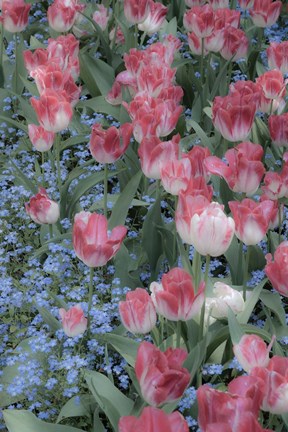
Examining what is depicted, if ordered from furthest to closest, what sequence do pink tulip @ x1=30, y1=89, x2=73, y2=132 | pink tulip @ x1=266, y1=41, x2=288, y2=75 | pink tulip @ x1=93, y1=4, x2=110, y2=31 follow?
pink tulip @ x1=93, y1=4, x2=110, y2=31 < pink tulip @ x1=266, y1=41, x2=288, y2=75 < pink tulip @ x1=30, y1=89, x2=73, y2=132

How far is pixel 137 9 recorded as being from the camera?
3.57 metres

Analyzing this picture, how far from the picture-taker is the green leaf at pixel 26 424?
2.07 meters

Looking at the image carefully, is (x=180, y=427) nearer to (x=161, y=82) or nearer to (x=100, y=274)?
(x=100, y=274)

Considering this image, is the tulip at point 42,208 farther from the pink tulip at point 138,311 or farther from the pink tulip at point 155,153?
the pink tulip at point 138,311

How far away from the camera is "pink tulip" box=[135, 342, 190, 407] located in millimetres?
1722

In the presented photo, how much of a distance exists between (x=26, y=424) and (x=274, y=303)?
85 centimetres

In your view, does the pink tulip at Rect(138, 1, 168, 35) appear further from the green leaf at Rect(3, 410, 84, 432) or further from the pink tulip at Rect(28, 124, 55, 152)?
the green leaf at Rect(3, 410, 84, 432)

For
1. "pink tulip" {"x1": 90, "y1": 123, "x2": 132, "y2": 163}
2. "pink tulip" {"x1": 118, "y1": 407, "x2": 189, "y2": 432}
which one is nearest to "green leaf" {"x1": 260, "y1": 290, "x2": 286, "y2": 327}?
"pink tulip" {"x1": 90, "y1": 123, "x2": 132, "y2": 163}

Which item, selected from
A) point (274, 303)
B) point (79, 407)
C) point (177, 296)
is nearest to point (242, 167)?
point (274, 303)

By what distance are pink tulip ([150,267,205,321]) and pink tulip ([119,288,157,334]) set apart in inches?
1.8

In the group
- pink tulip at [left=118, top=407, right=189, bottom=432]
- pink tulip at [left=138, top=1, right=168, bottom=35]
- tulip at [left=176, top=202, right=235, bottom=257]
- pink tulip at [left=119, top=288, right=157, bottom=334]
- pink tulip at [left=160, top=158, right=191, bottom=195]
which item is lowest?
pink tulip at [left=138, top=1, right=168, bottom=35]

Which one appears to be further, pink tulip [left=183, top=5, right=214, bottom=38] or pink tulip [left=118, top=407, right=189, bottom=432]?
pink tulip [left=183, top=5, right=214, bottom=38]

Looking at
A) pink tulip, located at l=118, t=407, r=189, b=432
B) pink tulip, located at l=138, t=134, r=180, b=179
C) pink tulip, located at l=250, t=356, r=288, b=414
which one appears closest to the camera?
pink tulip, located at l=118, t=407, r=189, b=432

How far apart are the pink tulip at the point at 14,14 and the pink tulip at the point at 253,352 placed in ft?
7.27
